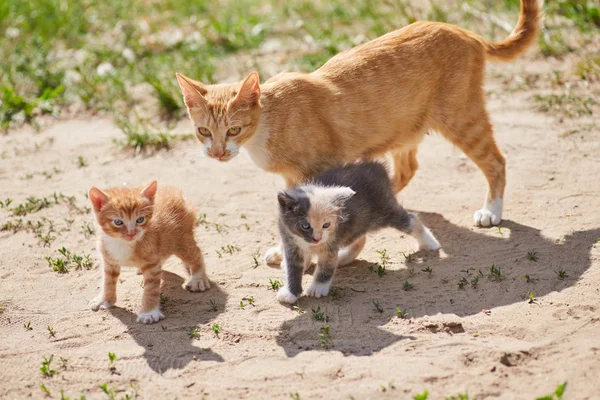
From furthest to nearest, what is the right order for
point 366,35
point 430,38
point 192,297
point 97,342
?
point 366,35 < point 430,38 < point 192,297 < point 97,342

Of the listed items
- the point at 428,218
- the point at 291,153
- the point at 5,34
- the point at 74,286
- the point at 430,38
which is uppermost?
the point at 430,38

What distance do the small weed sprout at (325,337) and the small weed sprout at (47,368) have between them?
5.44 feet

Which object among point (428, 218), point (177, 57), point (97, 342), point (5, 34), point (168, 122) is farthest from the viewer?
point (5, 34)

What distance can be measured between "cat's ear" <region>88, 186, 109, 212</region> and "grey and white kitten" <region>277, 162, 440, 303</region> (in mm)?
1198

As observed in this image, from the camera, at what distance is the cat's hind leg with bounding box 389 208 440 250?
547 centimetres

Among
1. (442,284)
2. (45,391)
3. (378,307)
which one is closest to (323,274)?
(378,307)

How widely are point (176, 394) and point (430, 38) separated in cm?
352

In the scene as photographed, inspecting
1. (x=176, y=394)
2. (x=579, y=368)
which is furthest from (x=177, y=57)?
(x=579, y=368)

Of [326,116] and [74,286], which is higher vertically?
[326,116]

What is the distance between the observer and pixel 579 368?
3.96 m

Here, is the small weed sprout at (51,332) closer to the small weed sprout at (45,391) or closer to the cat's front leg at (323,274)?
the small weed sprout at (45,391)

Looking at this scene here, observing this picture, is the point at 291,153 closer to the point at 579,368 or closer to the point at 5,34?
the point at 579,368

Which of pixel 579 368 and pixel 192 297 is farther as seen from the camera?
pixel 192 297

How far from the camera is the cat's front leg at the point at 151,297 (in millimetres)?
5007
